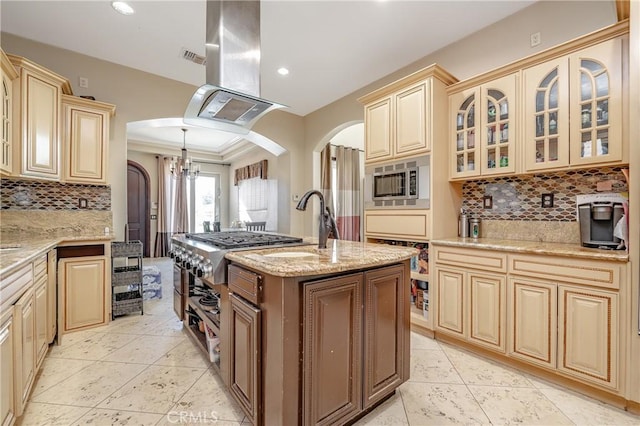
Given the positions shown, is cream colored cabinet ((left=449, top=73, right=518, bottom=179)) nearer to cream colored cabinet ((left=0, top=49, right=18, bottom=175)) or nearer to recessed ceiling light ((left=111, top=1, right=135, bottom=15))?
recessed ceiling light ((left=111, top=1, right=135, bottom=15))

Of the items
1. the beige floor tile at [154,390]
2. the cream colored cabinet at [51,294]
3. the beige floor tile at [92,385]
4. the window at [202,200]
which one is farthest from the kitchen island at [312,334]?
the window at [202,200]

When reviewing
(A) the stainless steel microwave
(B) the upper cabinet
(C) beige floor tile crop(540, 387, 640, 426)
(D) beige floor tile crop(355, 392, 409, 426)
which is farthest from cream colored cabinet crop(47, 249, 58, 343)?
(C) beige floor tile crop(540, 387, 640, 426)

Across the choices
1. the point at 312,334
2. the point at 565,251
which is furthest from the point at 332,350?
the point at 565,251

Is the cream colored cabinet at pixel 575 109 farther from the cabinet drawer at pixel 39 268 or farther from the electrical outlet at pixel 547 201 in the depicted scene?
the cabinet drawer at pixel 39 268

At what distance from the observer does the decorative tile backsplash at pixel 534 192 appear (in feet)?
7.22

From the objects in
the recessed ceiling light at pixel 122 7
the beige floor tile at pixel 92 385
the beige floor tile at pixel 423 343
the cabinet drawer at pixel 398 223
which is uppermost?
the recessed ceiling light at pixel 122 7

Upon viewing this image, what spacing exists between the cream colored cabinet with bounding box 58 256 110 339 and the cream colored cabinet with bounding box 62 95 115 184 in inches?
33.3

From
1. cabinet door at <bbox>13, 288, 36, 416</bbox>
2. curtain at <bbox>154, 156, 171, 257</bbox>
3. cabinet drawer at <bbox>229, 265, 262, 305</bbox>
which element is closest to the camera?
cabinet drawer at <bbox>229, 265, 262, 305</bbox>

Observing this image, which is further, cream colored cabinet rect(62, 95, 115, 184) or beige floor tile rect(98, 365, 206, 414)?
cream colored cabinet rect(62, 95, 115, 184)

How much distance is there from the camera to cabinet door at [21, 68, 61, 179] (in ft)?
7.96

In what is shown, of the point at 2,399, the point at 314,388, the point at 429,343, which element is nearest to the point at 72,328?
the point at 2,399

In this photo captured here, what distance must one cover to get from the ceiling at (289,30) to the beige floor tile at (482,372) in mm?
2956

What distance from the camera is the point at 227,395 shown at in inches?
72.2

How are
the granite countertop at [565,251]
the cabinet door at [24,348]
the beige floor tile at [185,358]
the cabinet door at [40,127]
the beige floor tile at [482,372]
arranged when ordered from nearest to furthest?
the cabinet door at [24,348] → the granite countertop at [565,251] → the beige floor tile at [482,372] → the beige floor tile at [185,358] → the cabinet door at [40,127]
